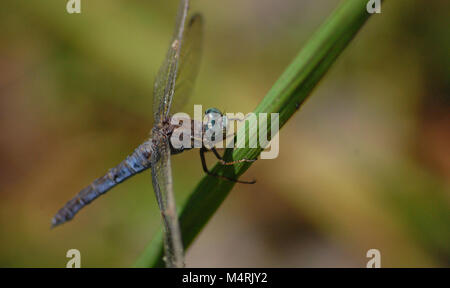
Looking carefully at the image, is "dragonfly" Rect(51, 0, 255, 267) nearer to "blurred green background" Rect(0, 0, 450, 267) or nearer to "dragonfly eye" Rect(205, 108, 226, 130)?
"dragonfly eye" Rect(205, 108, 226, 130)

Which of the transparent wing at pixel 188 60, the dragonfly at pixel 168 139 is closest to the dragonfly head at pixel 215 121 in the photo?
the dragonfly at pixel 168 139

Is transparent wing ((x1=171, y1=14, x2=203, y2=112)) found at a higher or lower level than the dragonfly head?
higher

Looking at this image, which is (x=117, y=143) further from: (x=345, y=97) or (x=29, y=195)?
(x=345, y=97)

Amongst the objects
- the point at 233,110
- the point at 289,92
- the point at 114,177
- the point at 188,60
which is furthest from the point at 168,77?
the point at 233,110

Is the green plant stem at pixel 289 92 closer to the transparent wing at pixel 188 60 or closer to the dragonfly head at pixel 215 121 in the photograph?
the dragonfly head at pixel 215 121

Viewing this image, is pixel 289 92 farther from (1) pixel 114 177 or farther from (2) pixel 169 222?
(1) pixel 114 177

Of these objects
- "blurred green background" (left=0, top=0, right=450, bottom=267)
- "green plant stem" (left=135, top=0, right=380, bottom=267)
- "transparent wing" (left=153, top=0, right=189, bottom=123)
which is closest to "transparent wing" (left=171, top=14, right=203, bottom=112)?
"transparent wing" (left=153, top=0, right=189, bottom=123)

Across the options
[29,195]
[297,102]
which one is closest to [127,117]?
[29,195]
